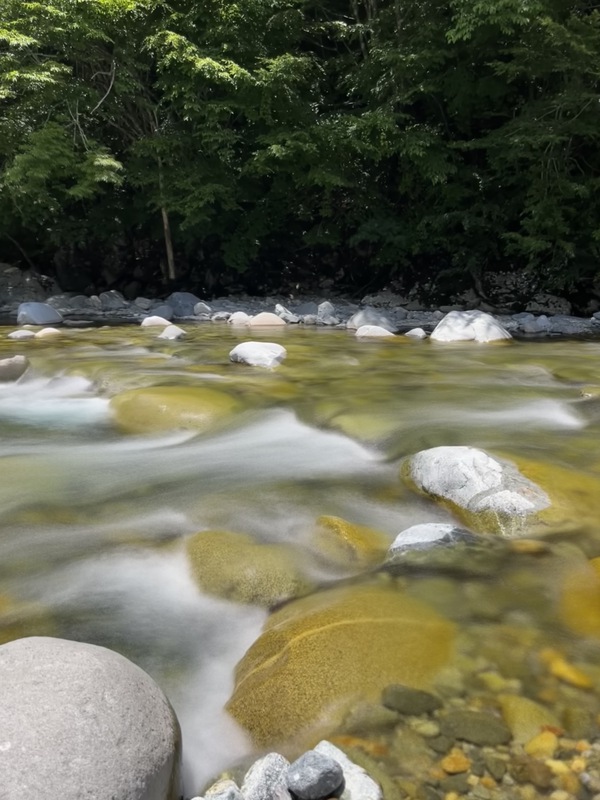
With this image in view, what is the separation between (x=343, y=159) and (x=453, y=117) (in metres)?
2.99

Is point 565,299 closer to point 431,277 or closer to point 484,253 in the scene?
point 484,253

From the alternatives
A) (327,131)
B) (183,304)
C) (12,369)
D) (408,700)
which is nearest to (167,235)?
(183,304)

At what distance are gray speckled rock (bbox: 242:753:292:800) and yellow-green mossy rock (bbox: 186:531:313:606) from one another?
85cm

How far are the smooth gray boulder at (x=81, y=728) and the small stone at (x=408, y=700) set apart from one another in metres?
0.64

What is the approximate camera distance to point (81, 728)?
59.4 inches

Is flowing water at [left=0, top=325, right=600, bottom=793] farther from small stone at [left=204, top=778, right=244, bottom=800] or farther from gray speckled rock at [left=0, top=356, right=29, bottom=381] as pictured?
gray speckled rock at [left=0, top=356, right=29, bottom=381]

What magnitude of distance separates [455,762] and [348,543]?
4.31 feet

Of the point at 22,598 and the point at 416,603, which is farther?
the point at 22,598

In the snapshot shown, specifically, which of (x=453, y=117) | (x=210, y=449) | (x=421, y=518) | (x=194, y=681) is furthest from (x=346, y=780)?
(x=453, y=117)

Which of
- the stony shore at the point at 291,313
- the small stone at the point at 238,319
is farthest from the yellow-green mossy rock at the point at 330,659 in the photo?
the small stone at the point at 238,319

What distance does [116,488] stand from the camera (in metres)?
3.85

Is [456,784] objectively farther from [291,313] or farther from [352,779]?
[291,313]

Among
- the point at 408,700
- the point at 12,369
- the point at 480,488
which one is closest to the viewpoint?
the point at 408,700

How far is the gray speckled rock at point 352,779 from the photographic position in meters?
1.59
